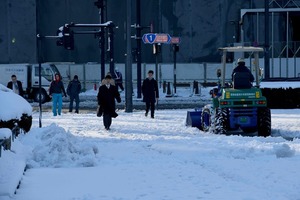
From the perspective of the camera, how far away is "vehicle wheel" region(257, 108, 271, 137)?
1778cm

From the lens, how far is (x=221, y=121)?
1780 cm

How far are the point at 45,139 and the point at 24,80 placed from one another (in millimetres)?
26793

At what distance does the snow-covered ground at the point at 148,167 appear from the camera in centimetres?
941

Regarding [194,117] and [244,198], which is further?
[194,117]

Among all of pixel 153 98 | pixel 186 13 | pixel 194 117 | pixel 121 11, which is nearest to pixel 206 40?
pixel 186 13

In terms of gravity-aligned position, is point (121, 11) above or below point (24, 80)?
above

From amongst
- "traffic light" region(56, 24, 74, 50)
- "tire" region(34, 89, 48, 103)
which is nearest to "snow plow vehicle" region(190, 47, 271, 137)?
"traffic light" region(56, 24, 74, 50)

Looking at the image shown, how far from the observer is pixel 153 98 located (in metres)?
23.5

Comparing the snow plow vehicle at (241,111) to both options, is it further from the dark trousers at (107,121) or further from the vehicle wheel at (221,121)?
the dark trousers at (107,121)

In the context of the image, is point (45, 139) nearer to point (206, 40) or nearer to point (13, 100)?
point (13, 100)

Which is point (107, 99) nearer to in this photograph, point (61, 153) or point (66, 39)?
point (61, 153)

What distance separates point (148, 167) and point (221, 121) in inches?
242

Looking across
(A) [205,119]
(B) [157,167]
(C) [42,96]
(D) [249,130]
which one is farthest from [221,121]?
(C) [42,96]

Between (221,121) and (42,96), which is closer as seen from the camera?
(221,121)
